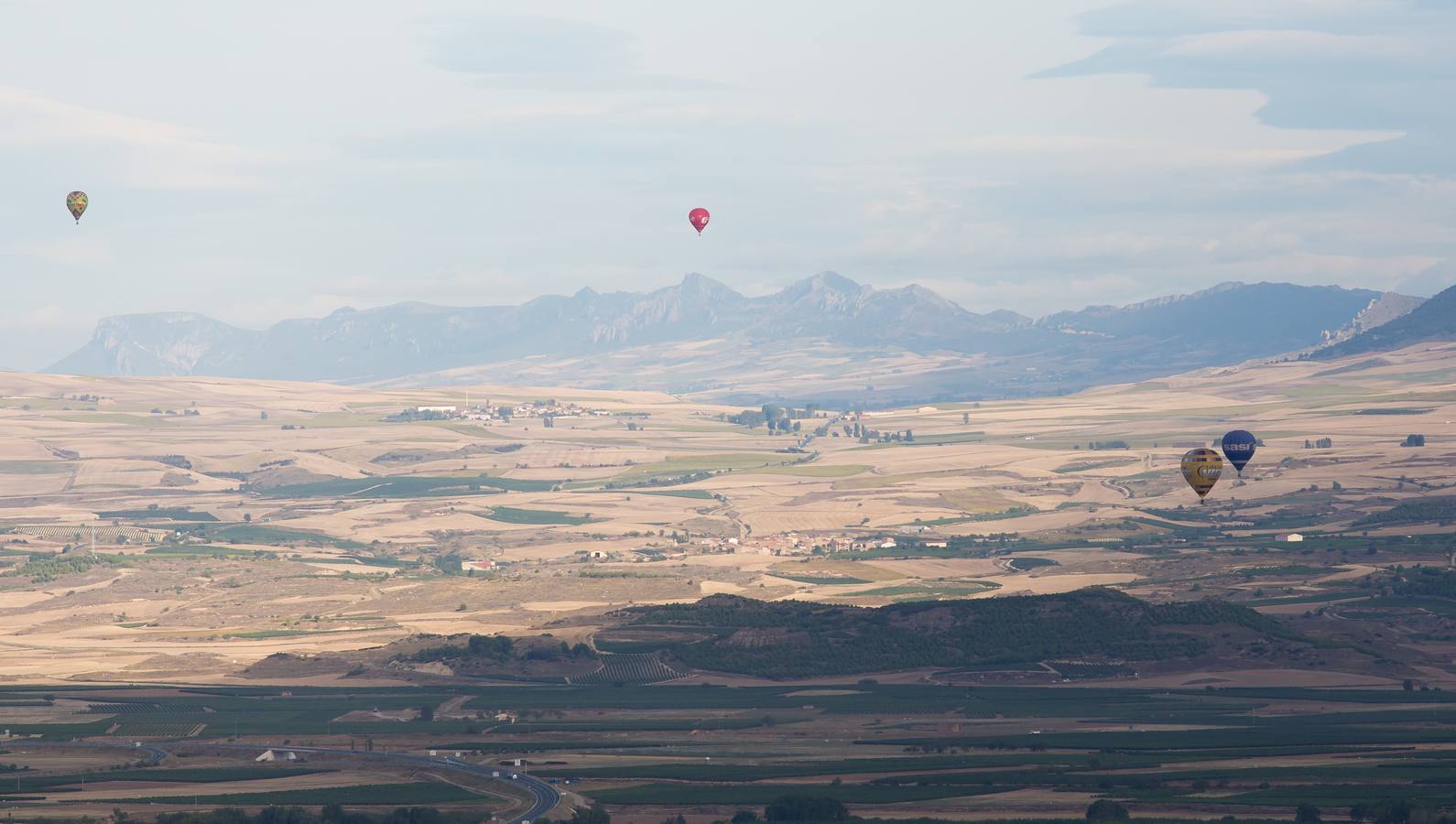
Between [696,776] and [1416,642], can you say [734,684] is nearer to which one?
[696,776]

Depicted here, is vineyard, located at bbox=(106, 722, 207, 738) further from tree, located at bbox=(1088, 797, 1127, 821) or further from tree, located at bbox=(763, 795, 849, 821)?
tree, located at bbox=(1088, 797, 1127, 821)

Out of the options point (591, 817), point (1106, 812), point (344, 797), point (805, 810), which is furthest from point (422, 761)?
point (1106, 812)

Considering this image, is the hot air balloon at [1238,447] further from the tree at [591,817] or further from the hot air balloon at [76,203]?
the hot air balloon at [76,203]

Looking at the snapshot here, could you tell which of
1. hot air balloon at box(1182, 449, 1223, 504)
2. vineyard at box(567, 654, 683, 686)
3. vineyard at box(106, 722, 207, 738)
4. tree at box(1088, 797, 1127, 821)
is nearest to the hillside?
vineyard at box(567, 654, 683, 686)

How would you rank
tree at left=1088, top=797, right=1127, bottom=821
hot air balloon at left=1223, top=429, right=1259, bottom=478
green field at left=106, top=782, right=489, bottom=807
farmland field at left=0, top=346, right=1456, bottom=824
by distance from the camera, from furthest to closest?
hot air balloon at left=1223, top=429, right=1259, bottom=478, farmland field at left=0, top=346, right=1456, bottom=824, green field at left=106, top=782, right=489, bottom=807, tree at left=1088, top=797, right=1127, bottom=821

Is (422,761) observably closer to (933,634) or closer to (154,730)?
(154,730)

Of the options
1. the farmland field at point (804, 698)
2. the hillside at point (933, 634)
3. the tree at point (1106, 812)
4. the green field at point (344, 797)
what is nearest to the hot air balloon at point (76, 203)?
the farmland field at point (804, 698)
